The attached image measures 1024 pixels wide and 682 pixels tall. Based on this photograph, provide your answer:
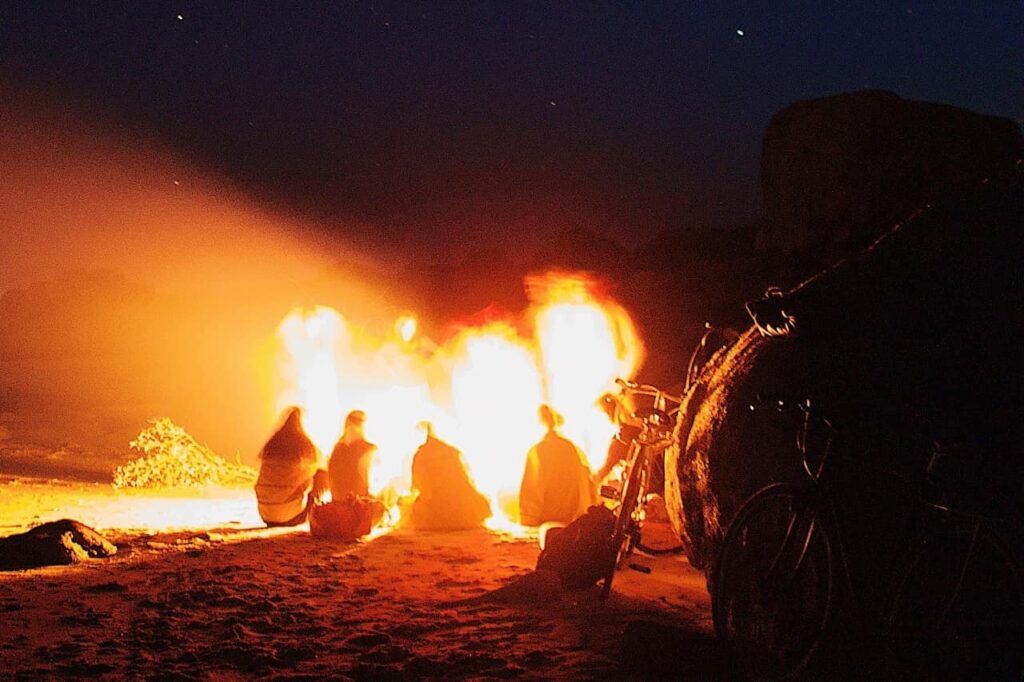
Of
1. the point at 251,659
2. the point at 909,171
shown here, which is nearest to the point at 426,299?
the point at 909,171

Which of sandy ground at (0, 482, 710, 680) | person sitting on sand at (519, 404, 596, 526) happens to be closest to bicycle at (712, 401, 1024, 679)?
sandy ground at (0, 482, 710, 680)

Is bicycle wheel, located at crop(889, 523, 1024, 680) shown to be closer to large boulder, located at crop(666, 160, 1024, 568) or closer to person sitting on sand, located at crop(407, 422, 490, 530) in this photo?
large boulder, located at crop(666, 160, 1024, 568)

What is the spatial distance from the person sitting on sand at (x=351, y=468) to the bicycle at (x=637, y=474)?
539cm

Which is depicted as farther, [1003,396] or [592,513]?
[592,513]

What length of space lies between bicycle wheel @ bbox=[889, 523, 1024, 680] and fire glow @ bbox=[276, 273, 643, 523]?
900cm

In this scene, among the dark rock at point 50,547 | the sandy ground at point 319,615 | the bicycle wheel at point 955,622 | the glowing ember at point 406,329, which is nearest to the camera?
the bicycle wheel at point 955,622

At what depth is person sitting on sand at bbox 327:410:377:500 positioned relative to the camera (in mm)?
11242

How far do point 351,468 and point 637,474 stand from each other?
19.8 feet

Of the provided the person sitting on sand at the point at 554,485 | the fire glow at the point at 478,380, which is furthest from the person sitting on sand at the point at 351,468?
the person sitting on sand at the point at 554,485

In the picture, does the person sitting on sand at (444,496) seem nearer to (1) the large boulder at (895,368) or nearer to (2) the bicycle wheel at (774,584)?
(1) the large boulder at (895,368)

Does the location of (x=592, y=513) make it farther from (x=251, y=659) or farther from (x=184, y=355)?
(x=184, y=355)

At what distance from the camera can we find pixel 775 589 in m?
4.19

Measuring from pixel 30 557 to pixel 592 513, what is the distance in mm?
5991

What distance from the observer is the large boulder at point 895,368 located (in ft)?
13.7
